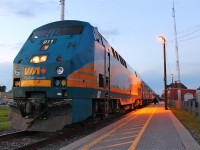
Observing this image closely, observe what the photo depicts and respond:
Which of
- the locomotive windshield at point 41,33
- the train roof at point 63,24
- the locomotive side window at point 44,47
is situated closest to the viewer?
the locomotive side window at point 44,47

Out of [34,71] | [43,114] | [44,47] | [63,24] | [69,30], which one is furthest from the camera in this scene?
[63,24]

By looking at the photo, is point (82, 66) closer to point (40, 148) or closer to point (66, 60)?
point (66, 60)

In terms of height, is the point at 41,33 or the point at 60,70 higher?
the point at 41,33

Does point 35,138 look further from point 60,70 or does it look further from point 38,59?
point 38,59

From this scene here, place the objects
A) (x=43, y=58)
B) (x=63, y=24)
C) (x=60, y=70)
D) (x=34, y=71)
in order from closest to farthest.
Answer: (x=60, y=70)
(x=34, y=71)
(x=43, y=58)
(x=63, y=24)

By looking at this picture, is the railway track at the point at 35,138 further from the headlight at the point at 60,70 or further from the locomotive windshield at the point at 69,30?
the locomotive windshield at the point at 69,30

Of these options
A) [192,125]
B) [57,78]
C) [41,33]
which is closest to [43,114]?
[57,78]

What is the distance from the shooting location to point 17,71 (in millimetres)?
11961

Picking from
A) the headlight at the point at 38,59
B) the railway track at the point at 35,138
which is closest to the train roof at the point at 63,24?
the headlight at the point at 38,59

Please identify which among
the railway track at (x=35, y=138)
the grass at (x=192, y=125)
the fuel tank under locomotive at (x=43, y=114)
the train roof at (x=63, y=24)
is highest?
the train roof at (x=63, y=24)

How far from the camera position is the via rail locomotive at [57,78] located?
1098cm

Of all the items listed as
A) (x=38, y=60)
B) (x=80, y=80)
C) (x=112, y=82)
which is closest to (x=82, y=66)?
(x=80, y=80)

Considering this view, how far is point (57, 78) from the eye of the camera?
1123cm

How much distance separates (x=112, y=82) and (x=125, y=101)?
16.0 ft
